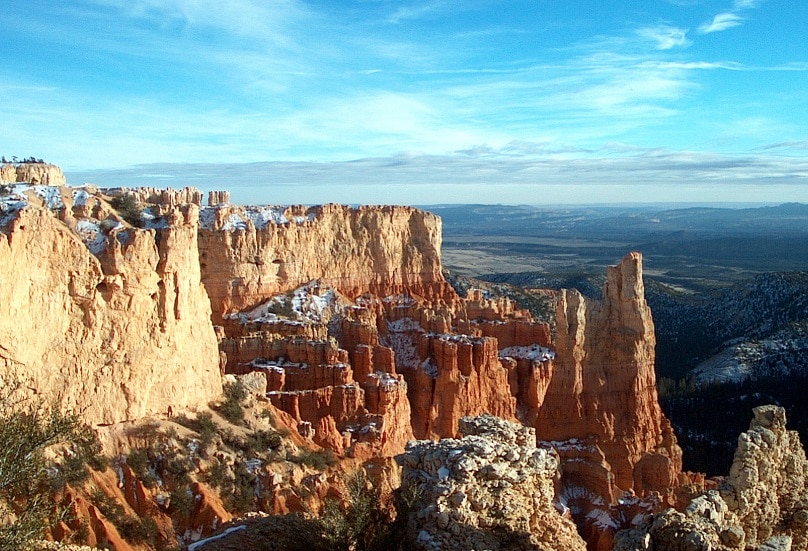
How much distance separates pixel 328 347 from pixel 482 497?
93.2ft

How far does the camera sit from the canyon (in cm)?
1791

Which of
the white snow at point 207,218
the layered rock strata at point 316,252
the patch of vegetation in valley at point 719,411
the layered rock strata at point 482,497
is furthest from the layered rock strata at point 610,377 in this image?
the layered rock strata at point 482,497

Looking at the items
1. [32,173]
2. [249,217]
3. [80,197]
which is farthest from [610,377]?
[32,173]

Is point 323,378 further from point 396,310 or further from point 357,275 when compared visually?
point 357,275

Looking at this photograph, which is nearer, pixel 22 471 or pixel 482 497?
pixel 482 497

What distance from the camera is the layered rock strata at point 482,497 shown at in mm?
10328

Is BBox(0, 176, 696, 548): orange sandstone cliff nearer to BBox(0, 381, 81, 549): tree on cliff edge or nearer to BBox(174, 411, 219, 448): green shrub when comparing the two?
BBox(174, 411, 219, 448): green shrub

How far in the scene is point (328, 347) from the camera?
38594mm

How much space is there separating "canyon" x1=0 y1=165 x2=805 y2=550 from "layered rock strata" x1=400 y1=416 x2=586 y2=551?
49mm

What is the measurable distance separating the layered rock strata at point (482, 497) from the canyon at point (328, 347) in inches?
1.9

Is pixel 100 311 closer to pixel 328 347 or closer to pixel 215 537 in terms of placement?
pixel 215 537

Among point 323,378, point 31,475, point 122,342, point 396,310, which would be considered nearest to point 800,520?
point 31,475

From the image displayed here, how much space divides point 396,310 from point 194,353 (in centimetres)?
2886

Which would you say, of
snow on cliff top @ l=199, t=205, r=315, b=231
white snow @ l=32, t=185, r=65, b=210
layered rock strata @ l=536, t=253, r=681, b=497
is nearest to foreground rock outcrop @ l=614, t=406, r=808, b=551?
white snow @ l=32, t=185, r=65, b=210
